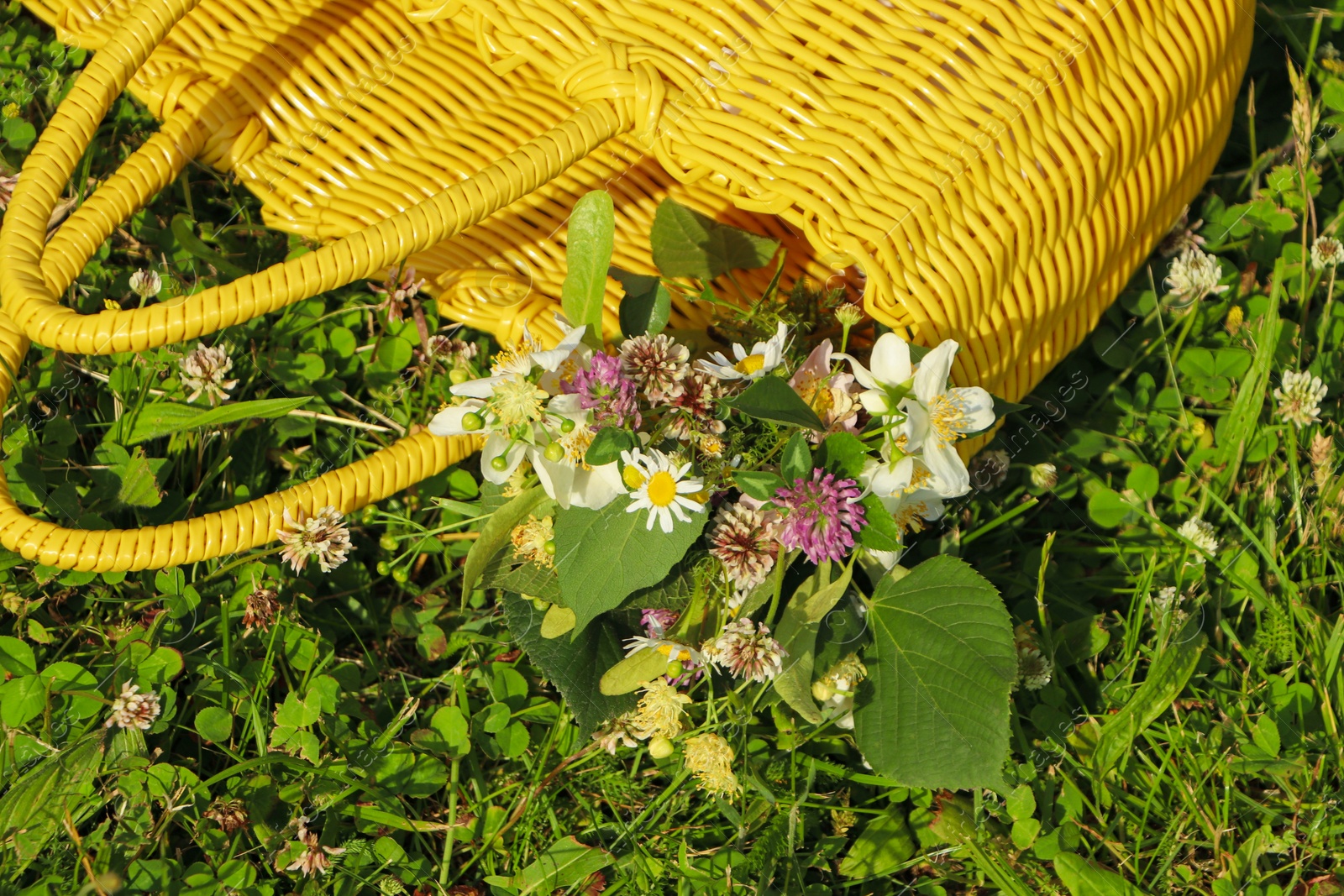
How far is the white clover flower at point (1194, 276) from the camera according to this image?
1.83 metres

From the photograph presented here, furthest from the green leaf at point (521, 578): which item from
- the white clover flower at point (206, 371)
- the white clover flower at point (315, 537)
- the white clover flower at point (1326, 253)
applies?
the white clover flower at point (1326, 253)

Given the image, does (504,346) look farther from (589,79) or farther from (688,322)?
(589,79)

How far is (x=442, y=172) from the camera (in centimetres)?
174

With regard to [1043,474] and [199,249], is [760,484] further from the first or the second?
[199,249]

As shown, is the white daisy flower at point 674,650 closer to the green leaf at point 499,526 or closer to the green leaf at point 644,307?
the green leaf at point 499,526

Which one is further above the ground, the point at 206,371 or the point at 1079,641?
the point at 206,371

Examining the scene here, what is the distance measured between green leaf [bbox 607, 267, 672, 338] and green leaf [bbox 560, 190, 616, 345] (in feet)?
0.21

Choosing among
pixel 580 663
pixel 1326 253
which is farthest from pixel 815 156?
pixel 1326 253

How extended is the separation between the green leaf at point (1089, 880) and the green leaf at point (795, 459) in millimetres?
748

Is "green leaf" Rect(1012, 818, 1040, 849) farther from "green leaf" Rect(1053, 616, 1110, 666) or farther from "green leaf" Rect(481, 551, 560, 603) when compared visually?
"green leaf" Rect(481, 551, 560, 603)

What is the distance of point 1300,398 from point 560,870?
139cm

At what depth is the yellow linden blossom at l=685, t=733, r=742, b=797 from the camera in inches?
51.6

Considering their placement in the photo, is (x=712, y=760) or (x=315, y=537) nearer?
(x=712, y=760)

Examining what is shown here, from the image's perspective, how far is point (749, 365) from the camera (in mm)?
1213
